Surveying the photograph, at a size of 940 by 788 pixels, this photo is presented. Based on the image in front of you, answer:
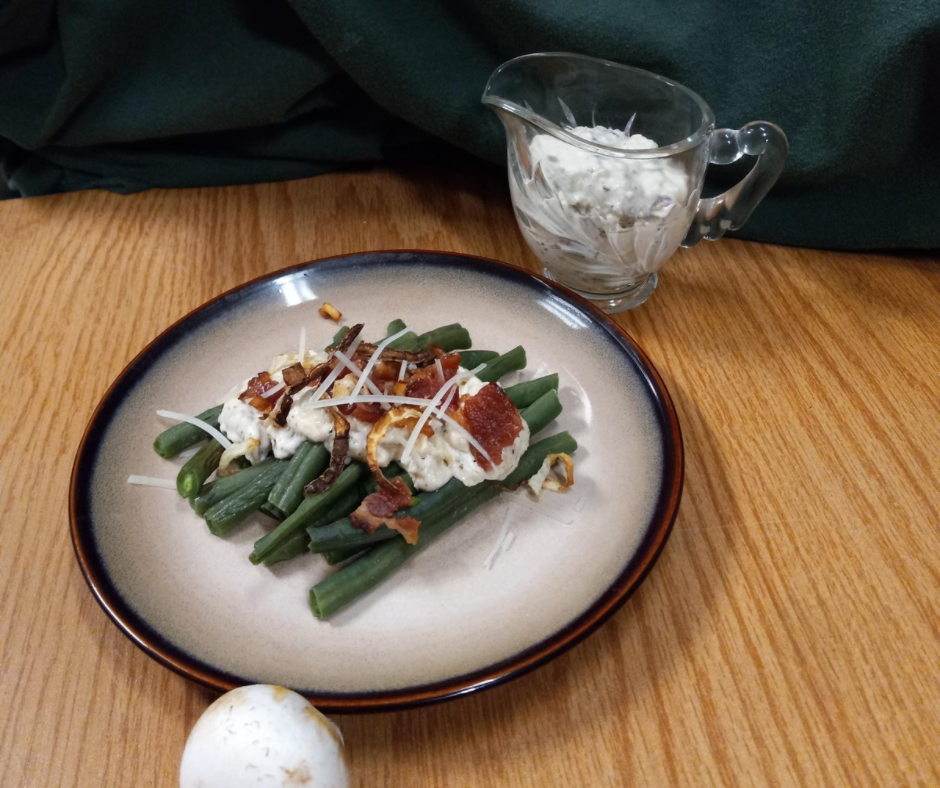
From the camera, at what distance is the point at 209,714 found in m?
0.72

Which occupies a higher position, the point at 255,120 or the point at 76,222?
the point at 255,120

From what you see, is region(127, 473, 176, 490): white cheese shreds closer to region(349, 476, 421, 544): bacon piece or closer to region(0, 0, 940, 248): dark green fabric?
region(349, 476, 421, 544): bacon piece

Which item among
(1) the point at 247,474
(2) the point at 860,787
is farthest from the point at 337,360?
(2) the point at 860,787

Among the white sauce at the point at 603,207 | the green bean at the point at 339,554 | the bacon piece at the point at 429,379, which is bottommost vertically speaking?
the green bean at the point at 339,554

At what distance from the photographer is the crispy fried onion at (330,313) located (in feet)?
→ 4.08

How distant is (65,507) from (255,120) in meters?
0.90

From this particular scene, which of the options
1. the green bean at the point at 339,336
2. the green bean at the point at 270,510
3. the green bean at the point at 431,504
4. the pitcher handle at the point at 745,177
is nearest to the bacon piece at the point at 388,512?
the green bean at the point at 431,504

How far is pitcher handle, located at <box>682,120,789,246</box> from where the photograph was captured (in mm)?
1210

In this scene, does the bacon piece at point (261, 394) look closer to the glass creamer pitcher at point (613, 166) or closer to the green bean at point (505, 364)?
the green bean at point (505, 364)

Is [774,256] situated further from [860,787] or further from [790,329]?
[860,787]

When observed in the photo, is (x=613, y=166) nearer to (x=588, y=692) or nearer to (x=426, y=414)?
(x=426, y=414)

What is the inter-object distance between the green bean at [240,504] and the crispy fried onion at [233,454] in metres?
0.04

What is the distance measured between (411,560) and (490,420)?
0.21 meters

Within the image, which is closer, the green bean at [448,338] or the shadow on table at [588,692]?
the shadow on table at [588,692]
